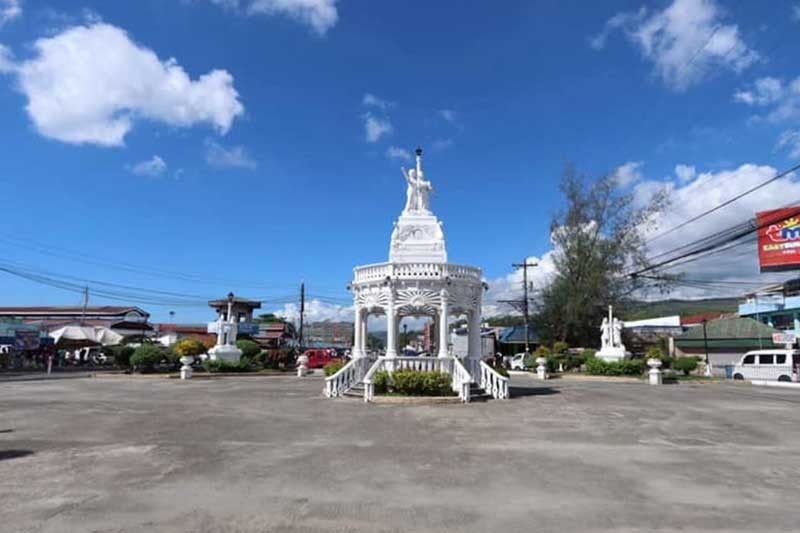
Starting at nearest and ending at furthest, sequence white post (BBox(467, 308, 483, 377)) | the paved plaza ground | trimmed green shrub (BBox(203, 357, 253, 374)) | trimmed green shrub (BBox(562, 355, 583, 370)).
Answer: the paved plaza ground < white post (BBox(467, 308, 483, 377)) < trimmed green shrub (BBox(203, 357, 253, 374)) < trimmed green shrub (BBox(562, 355, 583, 370))

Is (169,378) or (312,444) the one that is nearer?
(312,444)

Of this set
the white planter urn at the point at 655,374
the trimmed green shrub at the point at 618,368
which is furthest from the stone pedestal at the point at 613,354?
the white planter urn at the point at 655,374

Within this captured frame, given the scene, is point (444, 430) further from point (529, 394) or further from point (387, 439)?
point (529, 394)

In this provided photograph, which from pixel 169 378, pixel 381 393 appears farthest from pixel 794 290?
pixel 169 378

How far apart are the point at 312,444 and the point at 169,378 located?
21.0 meters

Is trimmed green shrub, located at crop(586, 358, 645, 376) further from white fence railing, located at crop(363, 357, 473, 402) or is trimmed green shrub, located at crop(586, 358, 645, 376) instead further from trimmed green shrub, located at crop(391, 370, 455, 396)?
trimmed green shrub, located at crop(391, 370, 455, 396)

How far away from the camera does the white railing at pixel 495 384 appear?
18844 millimetres

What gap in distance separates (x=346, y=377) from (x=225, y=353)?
14.8 metres

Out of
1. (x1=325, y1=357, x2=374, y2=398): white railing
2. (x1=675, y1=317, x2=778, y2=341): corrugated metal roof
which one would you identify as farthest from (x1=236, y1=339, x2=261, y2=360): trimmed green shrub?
(x1=675, y1=317, x2=778, y2=341): corrugated metal roof

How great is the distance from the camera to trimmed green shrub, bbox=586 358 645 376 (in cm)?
3159

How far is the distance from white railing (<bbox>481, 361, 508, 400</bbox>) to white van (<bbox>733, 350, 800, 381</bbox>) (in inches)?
764

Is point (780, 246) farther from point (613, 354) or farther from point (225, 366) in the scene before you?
point (225, 366)

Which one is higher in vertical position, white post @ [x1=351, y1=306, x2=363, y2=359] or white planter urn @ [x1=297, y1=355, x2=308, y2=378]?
white post @ [x1=351, y1=306, x2=363, y2=359]

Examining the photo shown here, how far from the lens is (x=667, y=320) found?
6950 centimetres
